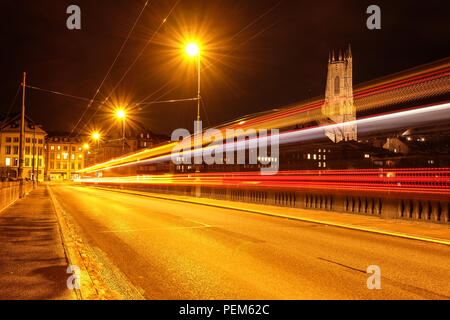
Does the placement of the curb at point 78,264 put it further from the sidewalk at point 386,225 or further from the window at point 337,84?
the window at point 337,84

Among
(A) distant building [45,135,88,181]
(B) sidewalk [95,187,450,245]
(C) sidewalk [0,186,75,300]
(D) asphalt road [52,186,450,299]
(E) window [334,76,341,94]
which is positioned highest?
(E) window [334,76,341,94]

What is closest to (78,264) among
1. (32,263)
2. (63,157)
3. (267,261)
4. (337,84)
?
(32,263)

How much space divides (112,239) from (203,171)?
1871cm

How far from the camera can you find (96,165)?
72.4 meters

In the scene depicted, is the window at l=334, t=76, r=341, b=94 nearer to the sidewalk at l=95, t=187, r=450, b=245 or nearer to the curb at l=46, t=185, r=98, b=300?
the sidewalk at l=95, t=187, r=450, b=245

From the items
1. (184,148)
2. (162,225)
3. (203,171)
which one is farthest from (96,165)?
(162,225)

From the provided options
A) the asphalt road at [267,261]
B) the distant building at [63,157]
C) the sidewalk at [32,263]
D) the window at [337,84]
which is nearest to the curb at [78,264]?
the sidewalk at [32,263]

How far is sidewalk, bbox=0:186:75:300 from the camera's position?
16.5 ft

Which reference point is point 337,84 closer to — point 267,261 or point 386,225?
point 386,225

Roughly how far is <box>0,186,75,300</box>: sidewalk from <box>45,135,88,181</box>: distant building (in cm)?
→ 12162

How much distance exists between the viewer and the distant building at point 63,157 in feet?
412

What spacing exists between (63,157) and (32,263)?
129m

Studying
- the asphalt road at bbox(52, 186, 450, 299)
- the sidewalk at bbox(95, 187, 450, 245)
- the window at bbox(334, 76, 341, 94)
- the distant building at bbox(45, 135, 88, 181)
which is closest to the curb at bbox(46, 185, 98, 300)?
the asphalt road at bbox(52, 186, 450, 299)
